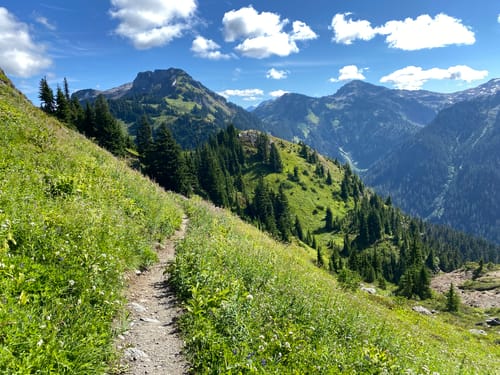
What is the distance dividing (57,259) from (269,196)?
114 meters

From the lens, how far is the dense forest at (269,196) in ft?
220

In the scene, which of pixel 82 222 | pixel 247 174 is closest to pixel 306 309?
pixel 82 222

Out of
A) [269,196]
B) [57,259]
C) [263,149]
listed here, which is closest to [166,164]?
[269,196]

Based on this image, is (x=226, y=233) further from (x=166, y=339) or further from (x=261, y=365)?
(x=261, y=365)

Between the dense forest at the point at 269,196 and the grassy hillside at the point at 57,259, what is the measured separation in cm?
1471

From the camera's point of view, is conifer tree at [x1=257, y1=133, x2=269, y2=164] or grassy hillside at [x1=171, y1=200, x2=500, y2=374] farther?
conifer tree at [x1=257, y1=133, x2=269, y2=164]

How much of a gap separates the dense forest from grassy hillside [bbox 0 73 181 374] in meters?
14.7

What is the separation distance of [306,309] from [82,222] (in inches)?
256

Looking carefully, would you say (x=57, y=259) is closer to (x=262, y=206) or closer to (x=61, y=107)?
(x=61, y=107)

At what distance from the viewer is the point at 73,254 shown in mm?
7055

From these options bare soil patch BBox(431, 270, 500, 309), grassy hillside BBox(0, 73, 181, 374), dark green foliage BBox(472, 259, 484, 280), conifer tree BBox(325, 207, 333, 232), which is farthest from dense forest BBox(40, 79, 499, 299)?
dark green foliage BBox(472, 259, 484, 280)

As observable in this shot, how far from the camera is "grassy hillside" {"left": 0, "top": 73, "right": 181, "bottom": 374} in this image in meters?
4.62

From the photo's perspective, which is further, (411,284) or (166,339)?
(411,284)

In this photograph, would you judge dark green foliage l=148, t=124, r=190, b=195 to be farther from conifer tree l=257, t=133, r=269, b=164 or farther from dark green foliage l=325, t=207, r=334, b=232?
conifer tree l=257, t=133, r=269, b=164
